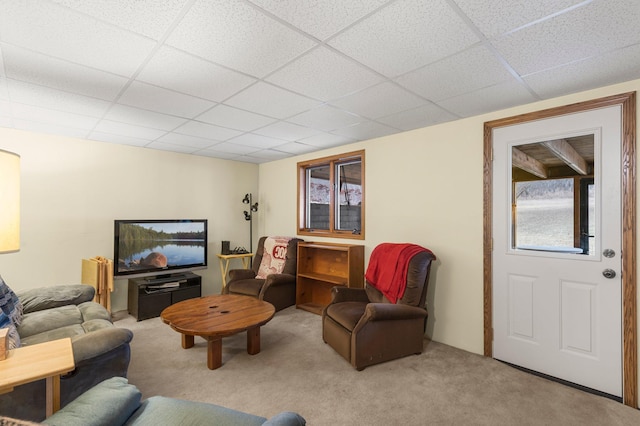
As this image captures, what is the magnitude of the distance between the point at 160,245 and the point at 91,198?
3.44ft

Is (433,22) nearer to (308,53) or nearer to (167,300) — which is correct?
(308,53)

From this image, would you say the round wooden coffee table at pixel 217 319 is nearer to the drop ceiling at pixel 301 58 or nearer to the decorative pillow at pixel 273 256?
the decorative pillow at pixel 273 256

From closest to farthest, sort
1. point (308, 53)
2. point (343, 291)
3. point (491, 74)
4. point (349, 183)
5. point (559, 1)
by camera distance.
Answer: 1. point (559, 1)
2. point (308, 53)
3. point (491, 74)
4. point (343, 291)
5. point (349, 183)

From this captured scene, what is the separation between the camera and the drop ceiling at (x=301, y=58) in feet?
5.04

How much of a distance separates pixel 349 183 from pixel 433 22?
9.81ft

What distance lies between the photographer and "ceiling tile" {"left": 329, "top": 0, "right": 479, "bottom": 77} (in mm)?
1537

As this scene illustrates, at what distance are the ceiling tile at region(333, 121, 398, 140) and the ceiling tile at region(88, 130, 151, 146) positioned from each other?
2.64 meters

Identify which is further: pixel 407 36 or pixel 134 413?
pixel 407 36

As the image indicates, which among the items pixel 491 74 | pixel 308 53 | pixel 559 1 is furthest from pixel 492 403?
pixel 308 53

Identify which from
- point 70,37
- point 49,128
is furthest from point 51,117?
point 70,37

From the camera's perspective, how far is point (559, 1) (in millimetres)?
1459

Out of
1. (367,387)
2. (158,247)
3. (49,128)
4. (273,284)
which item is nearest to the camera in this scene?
(367,387)

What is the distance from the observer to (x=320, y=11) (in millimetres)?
1527

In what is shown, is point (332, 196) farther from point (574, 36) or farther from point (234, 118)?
point (574, 36)
